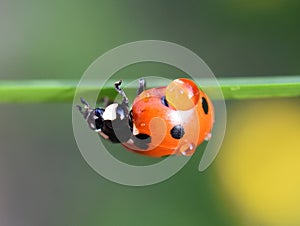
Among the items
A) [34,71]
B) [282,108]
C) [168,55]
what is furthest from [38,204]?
[282,108]

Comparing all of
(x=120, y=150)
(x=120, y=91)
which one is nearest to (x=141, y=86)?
(x=120, y=91)

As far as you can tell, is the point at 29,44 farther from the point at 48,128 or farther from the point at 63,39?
the point at 48,128

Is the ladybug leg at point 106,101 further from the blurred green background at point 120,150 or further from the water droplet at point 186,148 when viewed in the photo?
the blurred green background at point 120,150

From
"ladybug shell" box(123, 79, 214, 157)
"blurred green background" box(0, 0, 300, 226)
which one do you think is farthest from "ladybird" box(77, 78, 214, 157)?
"blurred green background" box(0, 0, 300, 226)

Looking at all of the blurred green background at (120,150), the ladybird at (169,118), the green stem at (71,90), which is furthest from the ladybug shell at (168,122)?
the blurred green background at (120,150)

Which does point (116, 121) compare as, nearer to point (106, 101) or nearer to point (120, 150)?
point (106, 101)

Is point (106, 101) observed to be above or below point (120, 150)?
below
